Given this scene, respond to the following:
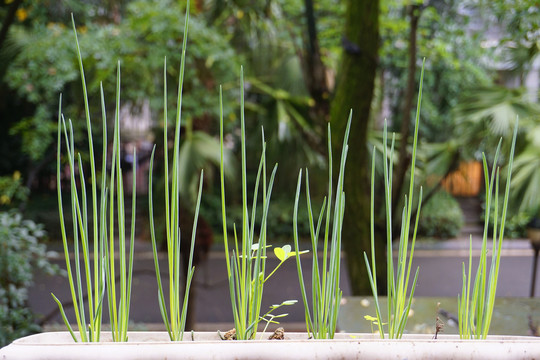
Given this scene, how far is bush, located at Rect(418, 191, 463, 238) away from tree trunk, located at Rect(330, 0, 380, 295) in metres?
4.85

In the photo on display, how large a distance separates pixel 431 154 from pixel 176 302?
2937mm

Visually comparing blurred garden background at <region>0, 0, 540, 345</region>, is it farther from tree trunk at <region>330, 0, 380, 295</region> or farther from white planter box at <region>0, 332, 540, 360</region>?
white planter box at <region>0, 332, 540, 360</region>

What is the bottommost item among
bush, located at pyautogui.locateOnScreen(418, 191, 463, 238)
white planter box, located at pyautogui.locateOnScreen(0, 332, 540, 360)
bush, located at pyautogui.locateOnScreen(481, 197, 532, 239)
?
bush, located at pyautogui.locateOnScreen(418, 191, 463, 238)

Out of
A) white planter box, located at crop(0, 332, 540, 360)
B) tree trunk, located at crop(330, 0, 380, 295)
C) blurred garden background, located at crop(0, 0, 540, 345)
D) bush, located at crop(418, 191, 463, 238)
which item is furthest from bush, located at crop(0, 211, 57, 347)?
bush, located at crop(418, 191, 463, 238)

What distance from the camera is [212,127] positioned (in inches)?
177

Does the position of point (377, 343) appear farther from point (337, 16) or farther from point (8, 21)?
point (337, 16)

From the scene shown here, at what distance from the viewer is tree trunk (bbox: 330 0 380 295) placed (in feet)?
7.80

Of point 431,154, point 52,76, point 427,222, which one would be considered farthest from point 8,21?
point 427,222

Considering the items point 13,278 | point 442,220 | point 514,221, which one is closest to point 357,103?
point 514,221

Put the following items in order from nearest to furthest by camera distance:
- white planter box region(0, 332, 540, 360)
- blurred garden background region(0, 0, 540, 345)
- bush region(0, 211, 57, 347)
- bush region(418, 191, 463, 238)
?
white planter box region(0, 332, 540, 360) → bush region(0, 211, 57, 347) → blurred garden background region(0, 0, 540, 345) → bush region(418, 191, 463, 238)

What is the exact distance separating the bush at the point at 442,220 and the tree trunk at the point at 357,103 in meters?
4.85

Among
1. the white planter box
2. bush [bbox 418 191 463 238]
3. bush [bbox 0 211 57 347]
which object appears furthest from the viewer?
bush [bbox 418 191 463 238]

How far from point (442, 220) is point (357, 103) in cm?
Answer: 556

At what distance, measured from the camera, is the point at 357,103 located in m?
2.40
